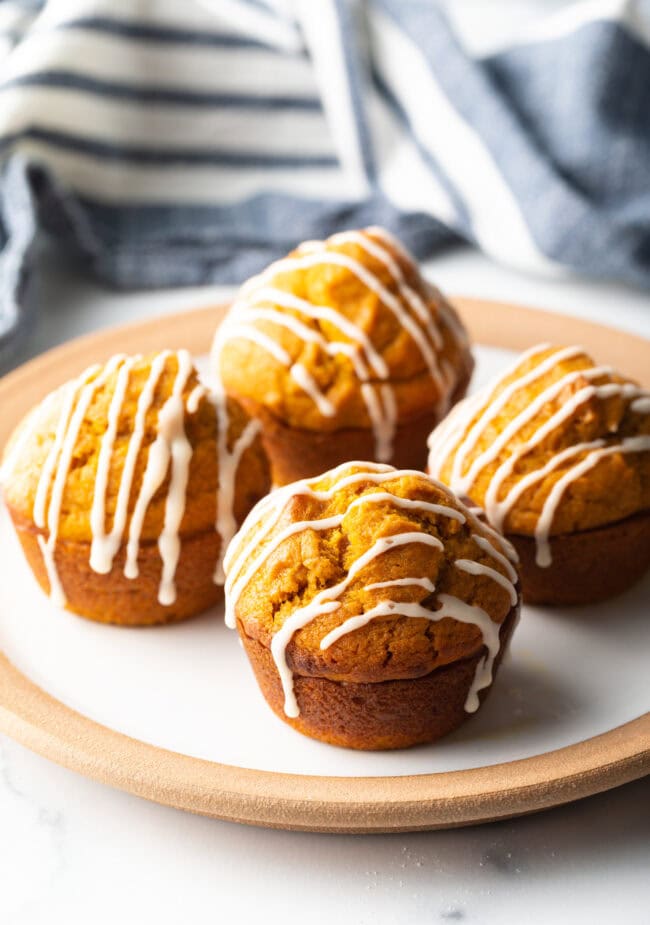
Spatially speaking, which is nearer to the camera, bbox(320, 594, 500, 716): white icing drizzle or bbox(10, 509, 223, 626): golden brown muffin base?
bbox(320, 594, 500, 716): white icing drizzle

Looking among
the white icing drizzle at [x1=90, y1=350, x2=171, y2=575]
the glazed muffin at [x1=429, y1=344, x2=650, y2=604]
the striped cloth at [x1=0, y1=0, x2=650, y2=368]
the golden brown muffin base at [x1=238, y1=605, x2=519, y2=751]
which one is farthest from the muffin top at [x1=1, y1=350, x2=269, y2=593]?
the striped cloth at [x1=0, y1=0, x2=650, y2=368]

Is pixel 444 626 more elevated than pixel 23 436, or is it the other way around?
pixel 23 436

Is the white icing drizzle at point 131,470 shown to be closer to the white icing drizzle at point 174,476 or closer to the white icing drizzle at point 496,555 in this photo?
the white icing drizzle at point 174,476

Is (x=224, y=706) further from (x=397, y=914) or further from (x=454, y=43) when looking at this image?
(x=454, y=43)

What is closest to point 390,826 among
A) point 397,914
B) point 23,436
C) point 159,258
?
point 397,914

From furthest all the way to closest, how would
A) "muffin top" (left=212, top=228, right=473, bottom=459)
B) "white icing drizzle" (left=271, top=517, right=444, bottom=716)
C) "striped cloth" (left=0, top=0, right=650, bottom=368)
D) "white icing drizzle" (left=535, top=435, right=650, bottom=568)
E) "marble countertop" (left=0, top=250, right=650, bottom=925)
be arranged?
"striped cloth" (left=0, top=0, right=650, bottom=368) < "muffin top" (left=212, top=228, right=473, bottom=459) < "white icing drizzle" (left=535, top=435, right=650, bottom=568) < "white icing drizzle" (left=271, top=517, right=444, bottom=716) < "marble countertop" (left=0, top=250, right=650, bottom=925)

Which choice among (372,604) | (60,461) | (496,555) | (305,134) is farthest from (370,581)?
(305,134)

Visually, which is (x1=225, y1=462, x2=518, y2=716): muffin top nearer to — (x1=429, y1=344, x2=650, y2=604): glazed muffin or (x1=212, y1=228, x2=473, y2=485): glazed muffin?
(x1=429, y1=344, x2=650, y2=604): glazed muffin
